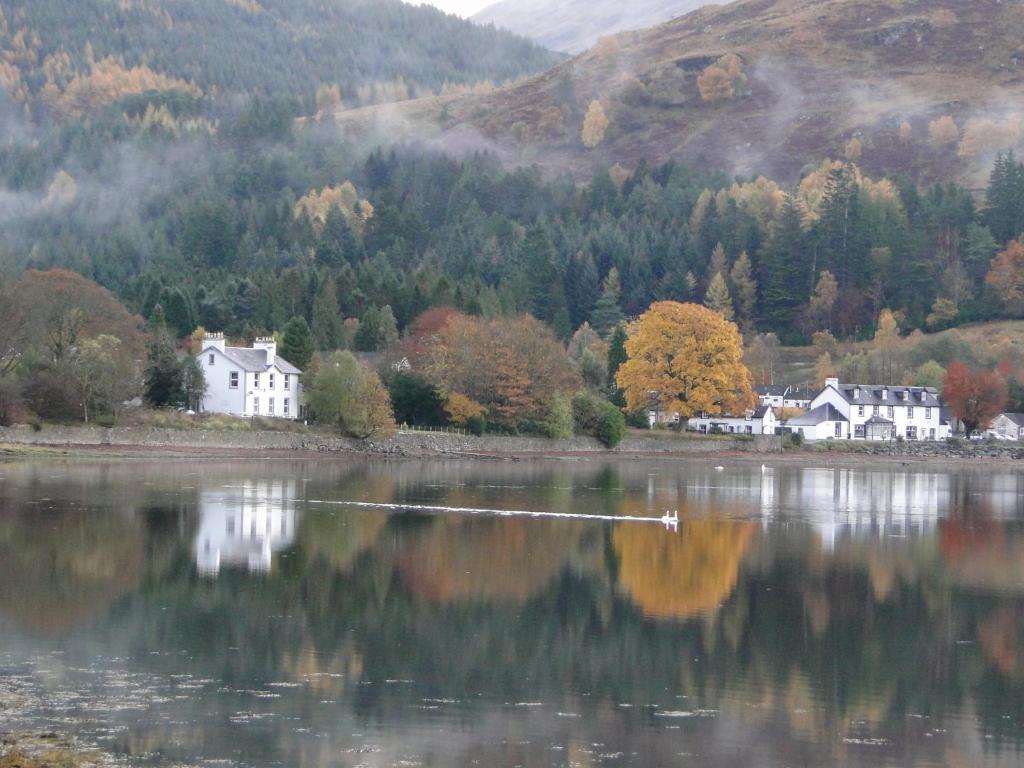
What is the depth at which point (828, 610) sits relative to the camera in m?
27.8

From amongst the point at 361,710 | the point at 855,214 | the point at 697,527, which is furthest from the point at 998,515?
the point at 855,214

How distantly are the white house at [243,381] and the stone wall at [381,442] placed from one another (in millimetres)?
5806

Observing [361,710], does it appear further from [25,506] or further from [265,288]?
[265,288]

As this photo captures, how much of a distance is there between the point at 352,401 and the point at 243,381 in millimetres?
7133

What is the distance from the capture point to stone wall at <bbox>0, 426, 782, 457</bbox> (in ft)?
209

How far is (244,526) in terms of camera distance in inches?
1497

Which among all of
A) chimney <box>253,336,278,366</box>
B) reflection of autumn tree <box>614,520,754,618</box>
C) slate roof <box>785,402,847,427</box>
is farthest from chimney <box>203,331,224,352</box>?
reflection of autumn tree <box>614,520,754,618</box>

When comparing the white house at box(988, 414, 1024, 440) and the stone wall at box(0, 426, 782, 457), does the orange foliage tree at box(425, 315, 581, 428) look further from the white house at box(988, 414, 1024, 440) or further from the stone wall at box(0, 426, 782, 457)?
the white house at box(988, 414, 1024, 440)

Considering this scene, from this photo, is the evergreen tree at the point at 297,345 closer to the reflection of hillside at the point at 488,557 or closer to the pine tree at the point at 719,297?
the reflection of hillside at the point at 488,557

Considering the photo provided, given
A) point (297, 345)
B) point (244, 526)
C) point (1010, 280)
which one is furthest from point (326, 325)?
point (244, 526)

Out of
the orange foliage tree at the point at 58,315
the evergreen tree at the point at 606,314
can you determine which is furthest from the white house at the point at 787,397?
the orange foliage tree at the point at 58,315

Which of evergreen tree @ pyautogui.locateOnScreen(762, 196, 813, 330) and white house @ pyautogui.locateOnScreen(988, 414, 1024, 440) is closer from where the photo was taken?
white house @ pyautogui.locateOnScreen(988, 414, 1024, 440)

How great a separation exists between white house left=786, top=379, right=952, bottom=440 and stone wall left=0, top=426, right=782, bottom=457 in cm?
885

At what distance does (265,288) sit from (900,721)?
317ft
